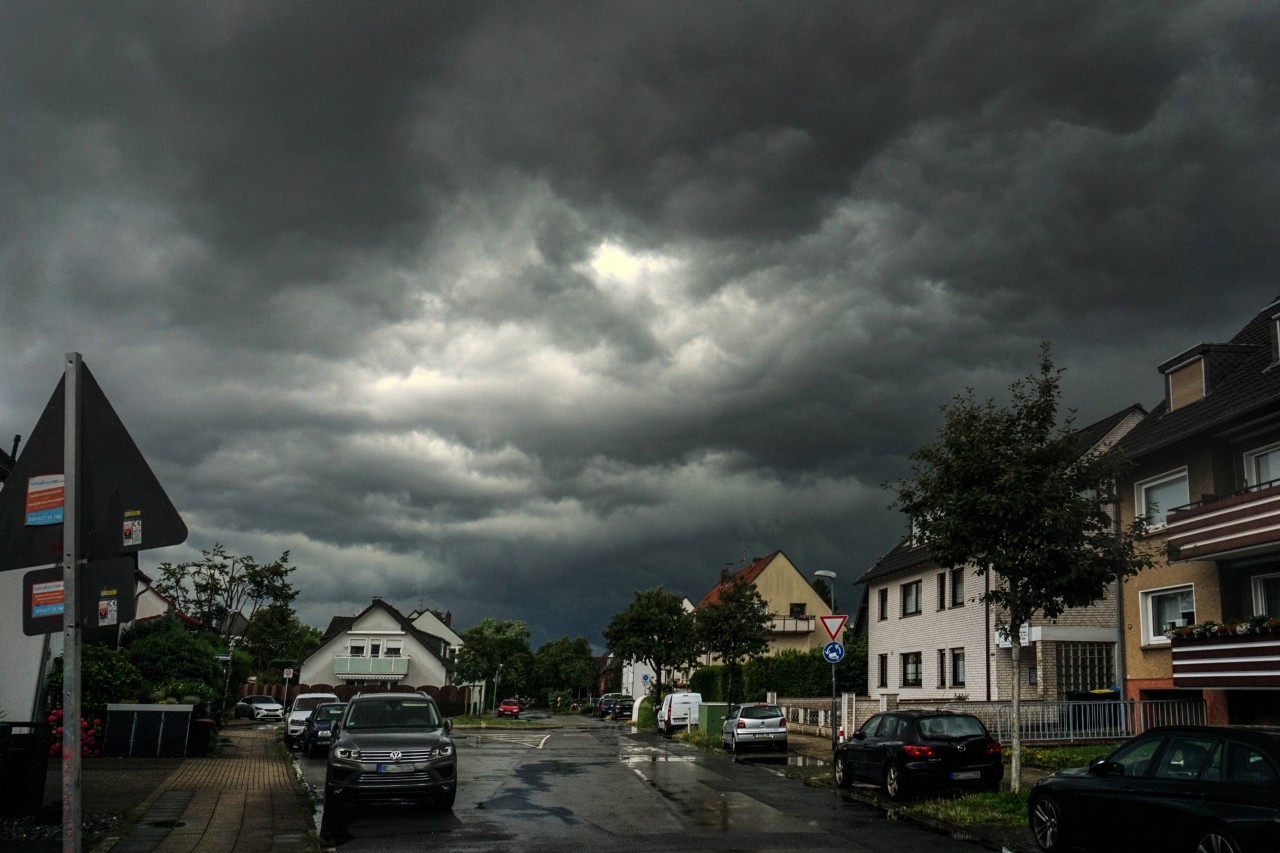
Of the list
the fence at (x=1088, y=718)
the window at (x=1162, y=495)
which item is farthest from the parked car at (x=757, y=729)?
the window at (x=1162, y=495)

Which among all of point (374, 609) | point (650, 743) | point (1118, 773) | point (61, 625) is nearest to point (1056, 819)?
point (1118, 773)

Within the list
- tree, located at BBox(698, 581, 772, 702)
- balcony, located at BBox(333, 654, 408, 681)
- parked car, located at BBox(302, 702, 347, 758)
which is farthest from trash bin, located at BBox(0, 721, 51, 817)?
balcony, located at BBox(333, 654, 408, 681)

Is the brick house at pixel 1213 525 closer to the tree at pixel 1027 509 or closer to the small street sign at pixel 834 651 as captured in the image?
the tree at pixel 1027 509

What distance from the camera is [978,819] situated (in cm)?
1487

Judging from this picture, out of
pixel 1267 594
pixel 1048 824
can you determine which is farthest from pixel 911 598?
pixel 1048 824

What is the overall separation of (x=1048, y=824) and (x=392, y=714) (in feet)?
32.2

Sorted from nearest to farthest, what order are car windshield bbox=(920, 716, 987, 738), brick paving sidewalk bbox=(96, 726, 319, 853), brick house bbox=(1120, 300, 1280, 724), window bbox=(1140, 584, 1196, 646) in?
brick paving sidewalk bbox=(96, 726, 319, 853) → car windshield bbox=(920, 716, 987, 738) → brick house bbox=(1120, 300, 1280, 724) → window bbox=(1140, 584, 1196, 646)

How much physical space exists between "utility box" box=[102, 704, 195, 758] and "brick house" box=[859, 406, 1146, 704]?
17.9m

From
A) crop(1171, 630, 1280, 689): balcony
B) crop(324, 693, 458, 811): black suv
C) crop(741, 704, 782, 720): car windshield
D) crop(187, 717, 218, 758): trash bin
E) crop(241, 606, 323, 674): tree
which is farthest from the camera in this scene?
crop(241, 606, 323, 674): tree

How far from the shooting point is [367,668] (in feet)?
275

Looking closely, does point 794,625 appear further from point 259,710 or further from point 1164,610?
point 1164,610

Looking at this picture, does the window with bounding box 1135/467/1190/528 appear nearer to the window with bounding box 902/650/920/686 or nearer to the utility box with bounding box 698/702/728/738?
the window with bounding box 902/650/920/686

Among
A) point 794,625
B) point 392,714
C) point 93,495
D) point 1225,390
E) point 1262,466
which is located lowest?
point 392,714

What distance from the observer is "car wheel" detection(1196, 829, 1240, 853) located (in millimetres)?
9109
